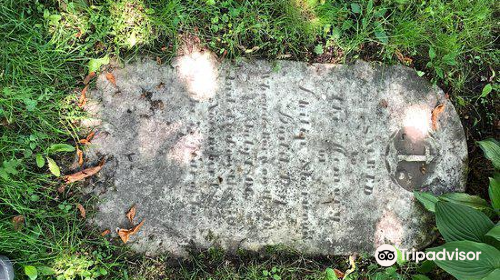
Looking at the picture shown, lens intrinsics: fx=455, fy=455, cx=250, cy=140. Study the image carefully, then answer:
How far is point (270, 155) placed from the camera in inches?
106

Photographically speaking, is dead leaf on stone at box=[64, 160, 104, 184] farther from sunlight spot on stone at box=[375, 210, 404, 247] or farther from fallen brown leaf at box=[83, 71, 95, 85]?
sunlight spot on stone at box=[375, 210, 404, 247]

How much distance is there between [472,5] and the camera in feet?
10.0

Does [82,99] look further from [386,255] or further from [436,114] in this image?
[436,114]

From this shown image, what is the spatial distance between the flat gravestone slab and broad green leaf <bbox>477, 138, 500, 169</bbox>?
15 centimetres

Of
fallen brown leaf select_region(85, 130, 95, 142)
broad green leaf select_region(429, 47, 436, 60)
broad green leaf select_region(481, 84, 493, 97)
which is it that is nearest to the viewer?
fallen brown leaf select_region(85, 130, 95, 142)

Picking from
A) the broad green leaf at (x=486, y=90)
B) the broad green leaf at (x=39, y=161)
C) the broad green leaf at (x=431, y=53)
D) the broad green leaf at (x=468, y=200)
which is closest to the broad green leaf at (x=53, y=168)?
the broad green leaf at (x=39, y=161)

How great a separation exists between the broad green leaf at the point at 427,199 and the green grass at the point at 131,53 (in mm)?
432

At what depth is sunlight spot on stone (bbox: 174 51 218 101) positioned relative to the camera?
2697 millimetres

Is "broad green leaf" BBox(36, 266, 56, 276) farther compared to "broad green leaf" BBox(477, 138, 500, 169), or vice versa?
"broad green leaf" BBox(477, 138, 500, 169)

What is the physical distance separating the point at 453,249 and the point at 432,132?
28.9 inches

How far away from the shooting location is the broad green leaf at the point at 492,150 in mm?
2873

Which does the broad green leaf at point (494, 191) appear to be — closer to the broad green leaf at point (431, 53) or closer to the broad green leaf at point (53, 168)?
the broad green leaf at point (431, 53)

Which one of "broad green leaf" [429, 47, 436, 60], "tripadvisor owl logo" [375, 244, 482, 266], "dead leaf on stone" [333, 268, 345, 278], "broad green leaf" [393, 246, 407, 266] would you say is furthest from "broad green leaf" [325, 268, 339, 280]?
"broad green leaf" [429, 47, 436, 60]

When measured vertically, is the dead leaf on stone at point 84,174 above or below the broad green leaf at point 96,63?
below
